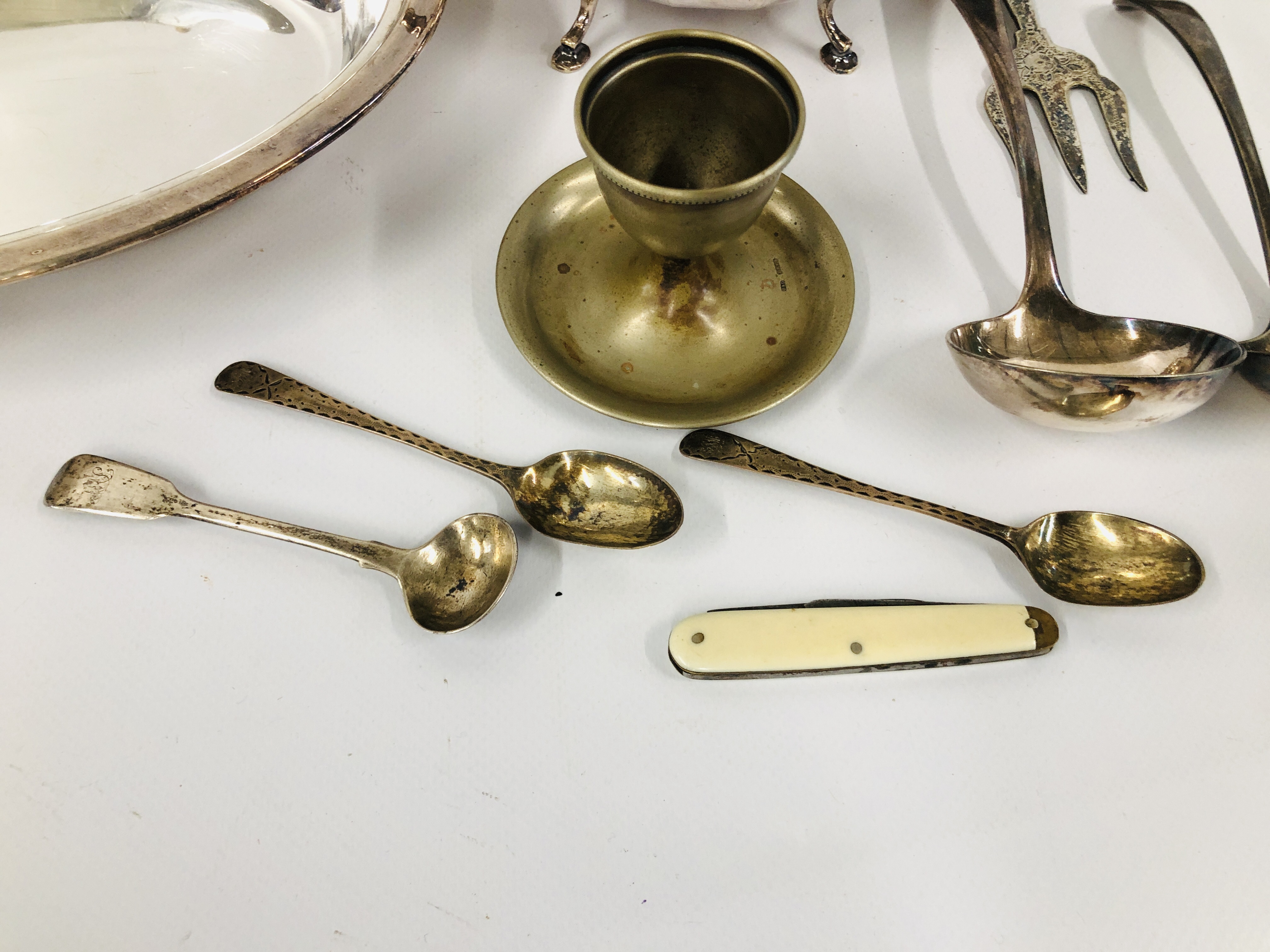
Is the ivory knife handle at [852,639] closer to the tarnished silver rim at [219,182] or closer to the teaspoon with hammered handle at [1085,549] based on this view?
the teaspoon with hammered handle at [1085,549]

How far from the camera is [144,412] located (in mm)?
559

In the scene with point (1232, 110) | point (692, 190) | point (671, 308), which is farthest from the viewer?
point (1232, 110)

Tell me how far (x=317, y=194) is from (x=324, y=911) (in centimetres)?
53

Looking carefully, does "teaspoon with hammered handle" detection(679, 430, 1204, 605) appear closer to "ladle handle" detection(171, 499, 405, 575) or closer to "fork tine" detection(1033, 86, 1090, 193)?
"ladle handle" detection(171, 499, 405, 575)

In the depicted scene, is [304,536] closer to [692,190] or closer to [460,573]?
[460,573]

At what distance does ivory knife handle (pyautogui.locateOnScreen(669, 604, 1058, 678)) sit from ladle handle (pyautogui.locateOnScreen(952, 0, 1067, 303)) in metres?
0.26

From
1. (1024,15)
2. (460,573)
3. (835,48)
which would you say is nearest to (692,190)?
(460,573)

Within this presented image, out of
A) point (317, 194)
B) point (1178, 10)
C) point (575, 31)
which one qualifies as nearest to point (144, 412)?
point (317, 194)

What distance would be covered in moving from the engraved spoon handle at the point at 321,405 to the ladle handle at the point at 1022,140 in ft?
1.37

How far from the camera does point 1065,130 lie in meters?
0.68

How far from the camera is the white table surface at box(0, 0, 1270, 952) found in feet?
1.39

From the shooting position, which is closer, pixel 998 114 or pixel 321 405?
pixel 321 405

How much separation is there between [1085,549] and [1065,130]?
397 millimetres

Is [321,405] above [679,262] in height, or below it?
below
